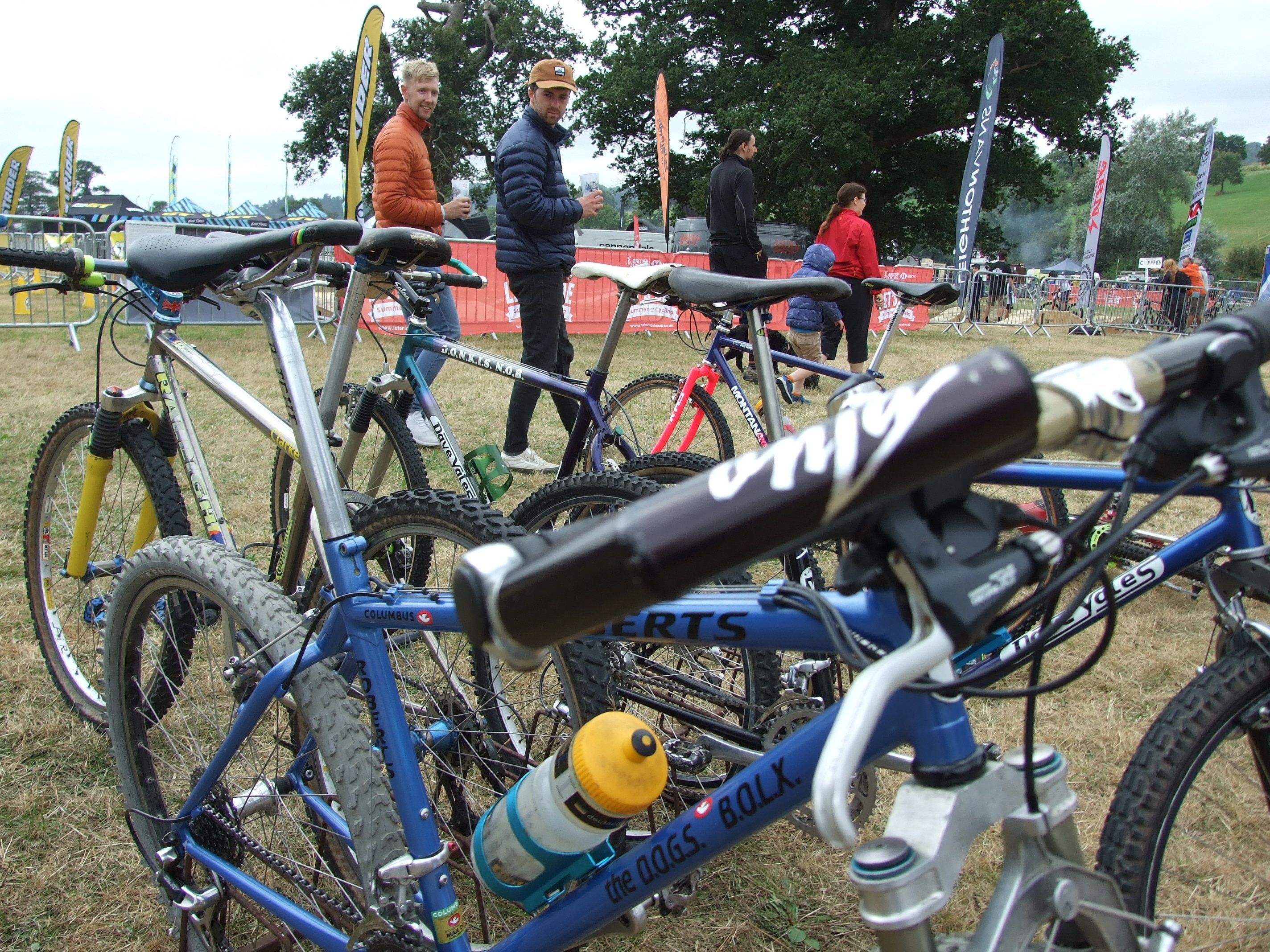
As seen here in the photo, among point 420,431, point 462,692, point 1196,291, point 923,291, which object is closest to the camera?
point 462,692

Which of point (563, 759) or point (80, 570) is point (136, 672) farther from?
point (563, 759)

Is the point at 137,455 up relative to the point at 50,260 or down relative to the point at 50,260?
down

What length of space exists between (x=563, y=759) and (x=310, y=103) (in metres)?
51.2

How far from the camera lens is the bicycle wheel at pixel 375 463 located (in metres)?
3.00

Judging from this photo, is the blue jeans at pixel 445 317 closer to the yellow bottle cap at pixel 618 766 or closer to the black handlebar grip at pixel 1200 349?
the yellow bottle cap at pixel 618 766

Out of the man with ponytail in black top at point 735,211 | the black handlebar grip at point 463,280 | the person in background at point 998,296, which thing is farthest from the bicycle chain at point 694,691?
the person in background at point 998,296

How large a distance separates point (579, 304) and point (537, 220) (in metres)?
8.99

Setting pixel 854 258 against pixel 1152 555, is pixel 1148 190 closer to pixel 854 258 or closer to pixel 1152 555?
pixel 854 258

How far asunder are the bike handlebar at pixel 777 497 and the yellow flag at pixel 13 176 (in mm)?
19041

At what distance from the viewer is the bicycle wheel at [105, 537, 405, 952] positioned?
4.80ft

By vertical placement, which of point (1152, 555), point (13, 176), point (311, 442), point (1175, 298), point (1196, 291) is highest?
point (13, 176)

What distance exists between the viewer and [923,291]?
11.3 ft

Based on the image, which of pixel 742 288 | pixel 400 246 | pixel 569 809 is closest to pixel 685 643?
pixel 569 809

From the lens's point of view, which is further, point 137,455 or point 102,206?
point 102,206
